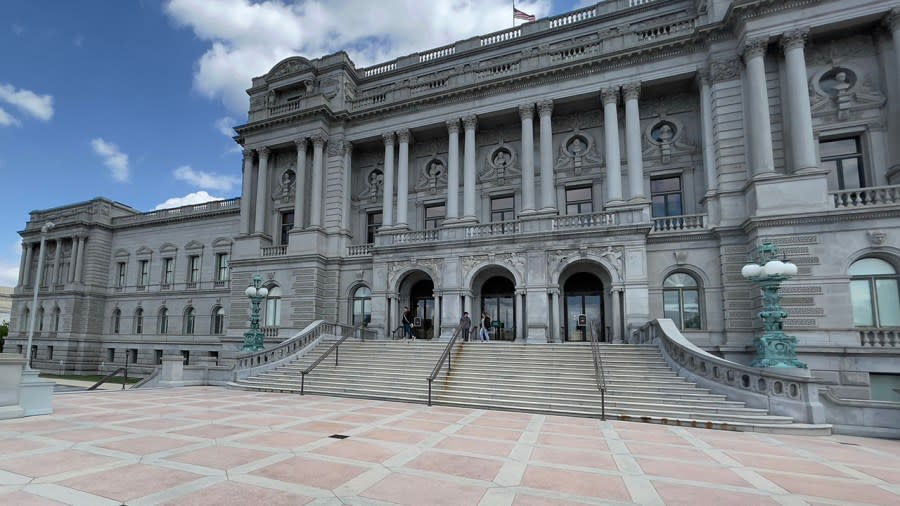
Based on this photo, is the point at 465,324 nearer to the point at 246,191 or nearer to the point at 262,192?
the point at 262,192

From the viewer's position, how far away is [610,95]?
23.8 m

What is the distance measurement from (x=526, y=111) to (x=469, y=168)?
4.31m

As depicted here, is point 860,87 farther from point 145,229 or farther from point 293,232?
point 145,229

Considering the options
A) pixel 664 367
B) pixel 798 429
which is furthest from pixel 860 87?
pixel 798 429

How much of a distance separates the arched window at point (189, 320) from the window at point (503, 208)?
27.6 meters

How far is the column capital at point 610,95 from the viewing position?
936 inches

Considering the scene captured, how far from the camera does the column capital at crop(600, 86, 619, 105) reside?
23.8m

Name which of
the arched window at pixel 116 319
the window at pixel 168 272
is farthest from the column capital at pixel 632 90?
the arched window at pixel 116 319

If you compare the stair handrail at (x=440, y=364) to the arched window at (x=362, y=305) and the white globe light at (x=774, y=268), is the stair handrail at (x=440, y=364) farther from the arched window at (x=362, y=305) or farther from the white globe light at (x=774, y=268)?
the arched window at (x=362, y=305)

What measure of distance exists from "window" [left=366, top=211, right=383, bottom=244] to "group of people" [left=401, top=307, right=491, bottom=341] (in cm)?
640

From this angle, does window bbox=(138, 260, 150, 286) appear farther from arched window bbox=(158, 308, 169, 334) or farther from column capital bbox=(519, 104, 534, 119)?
column capital bbox=(519, 104, 534, 119)

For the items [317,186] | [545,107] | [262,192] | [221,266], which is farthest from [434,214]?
[221,266]

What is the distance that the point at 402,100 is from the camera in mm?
27953

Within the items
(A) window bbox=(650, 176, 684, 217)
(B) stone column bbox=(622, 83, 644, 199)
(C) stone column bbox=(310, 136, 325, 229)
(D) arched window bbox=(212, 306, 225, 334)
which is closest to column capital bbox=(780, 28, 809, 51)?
(B) stone column bbox=(622, 83, 644, 199)
